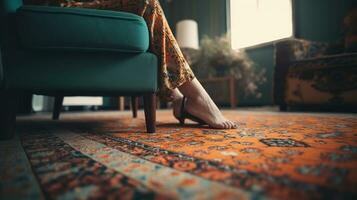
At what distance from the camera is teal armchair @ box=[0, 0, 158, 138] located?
29.0 inches

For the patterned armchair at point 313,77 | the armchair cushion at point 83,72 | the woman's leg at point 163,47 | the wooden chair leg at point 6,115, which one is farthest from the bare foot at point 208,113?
the patterned armchair at point 313,77

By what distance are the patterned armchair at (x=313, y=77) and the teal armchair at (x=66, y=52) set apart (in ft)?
4.82

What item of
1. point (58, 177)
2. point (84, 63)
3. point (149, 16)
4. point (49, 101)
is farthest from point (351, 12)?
point (49, 101)

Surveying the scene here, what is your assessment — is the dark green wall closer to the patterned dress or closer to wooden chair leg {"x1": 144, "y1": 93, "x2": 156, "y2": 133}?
the patterned dress

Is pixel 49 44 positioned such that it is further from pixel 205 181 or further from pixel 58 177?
pixel 205 181

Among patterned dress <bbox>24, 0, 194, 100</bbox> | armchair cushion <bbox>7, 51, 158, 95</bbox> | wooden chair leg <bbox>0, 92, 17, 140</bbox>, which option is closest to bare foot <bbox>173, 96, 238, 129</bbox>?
patterned dress <bbox>24, 0, 194, 100</bbox>

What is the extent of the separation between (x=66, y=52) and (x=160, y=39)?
0.34 m

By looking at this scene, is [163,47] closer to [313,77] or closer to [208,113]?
[208,113]

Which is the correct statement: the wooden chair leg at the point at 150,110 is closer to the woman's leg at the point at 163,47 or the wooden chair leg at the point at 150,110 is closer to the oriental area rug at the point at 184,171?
the woman's leg at the point at 163,47

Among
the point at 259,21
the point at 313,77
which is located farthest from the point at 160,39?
the point at 259,21

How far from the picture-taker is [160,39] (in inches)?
35.8

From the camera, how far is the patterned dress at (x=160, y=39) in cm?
89

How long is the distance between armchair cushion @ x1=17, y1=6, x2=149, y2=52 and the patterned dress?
64 millimetres

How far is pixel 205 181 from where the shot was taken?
1.16ft
